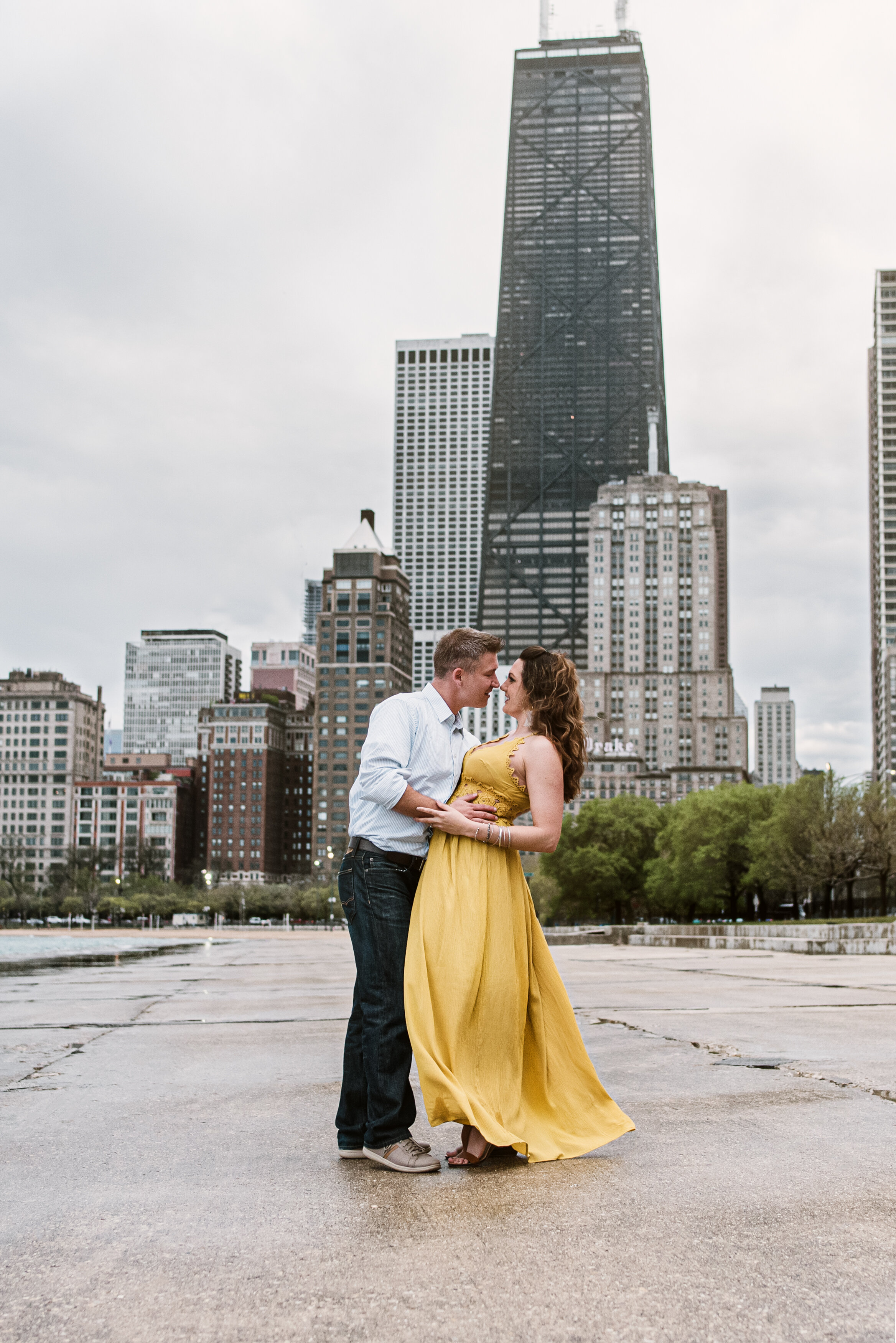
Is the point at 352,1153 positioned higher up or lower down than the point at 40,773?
higher up

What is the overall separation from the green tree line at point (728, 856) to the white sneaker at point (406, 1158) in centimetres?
4138

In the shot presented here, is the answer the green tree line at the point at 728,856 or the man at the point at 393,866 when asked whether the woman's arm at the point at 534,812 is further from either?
the green tree line at the point at 728,856

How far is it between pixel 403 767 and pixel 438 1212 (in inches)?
63.1

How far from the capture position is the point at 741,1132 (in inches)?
168

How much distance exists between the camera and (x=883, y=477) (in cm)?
18788

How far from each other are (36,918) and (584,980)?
11156 cm

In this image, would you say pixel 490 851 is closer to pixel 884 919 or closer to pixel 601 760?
pixel 884 919

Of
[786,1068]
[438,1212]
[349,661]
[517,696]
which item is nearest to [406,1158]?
[438,1212]

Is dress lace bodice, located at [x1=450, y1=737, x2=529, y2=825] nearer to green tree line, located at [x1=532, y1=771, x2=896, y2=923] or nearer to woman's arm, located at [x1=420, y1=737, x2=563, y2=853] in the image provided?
woman's arm, located at [x1=420, y1=737, x2=563, y2=853]

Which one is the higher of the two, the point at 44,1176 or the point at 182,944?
the point at 44,1176

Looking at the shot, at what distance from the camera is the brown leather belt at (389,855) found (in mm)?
4457

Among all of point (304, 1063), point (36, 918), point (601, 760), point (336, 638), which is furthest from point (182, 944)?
point (336, 638)

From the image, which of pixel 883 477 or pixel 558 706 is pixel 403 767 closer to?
pixel 558 706

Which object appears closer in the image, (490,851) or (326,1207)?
(326,1207)
